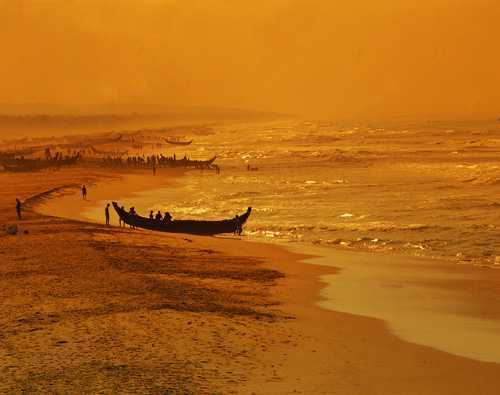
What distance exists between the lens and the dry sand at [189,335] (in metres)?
10.2

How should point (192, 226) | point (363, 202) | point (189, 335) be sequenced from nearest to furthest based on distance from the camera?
1. point (189, 335)
2. point (192, 226)
3. point (363, 202)

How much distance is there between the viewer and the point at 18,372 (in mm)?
10203

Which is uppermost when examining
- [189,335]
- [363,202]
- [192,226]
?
[189,335]

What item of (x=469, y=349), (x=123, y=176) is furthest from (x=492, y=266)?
(x=123, y=176)

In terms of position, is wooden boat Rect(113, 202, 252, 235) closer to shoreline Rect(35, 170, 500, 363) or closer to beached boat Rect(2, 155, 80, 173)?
shoreline Rect(35, 170, 500, 363)

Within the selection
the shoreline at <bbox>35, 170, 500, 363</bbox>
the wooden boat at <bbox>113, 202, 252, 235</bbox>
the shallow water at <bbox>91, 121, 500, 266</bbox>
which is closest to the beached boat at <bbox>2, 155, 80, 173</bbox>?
the shallow water at <bbox>91, 121, 500, 266</bbox>

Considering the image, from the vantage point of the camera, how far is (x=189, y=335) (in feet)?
40.5

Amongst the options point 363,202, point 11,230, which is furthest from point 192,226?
point 363,202

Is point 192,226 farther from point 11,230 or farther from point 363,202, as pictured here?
point 363,202

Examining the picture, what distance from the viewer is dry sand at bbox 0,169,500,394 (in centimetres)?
1016

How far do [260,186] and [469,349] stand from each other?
39793 mm

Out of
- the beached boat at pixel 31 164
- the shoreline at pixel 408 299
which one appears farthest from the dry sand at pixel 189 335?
the beached boat at pixel 31 164

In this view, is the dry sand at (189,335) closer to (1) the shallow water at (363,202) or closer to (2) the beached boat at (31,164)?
(1) the shallow water at (363,202)

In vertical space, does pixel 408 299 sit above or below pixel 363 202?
above
